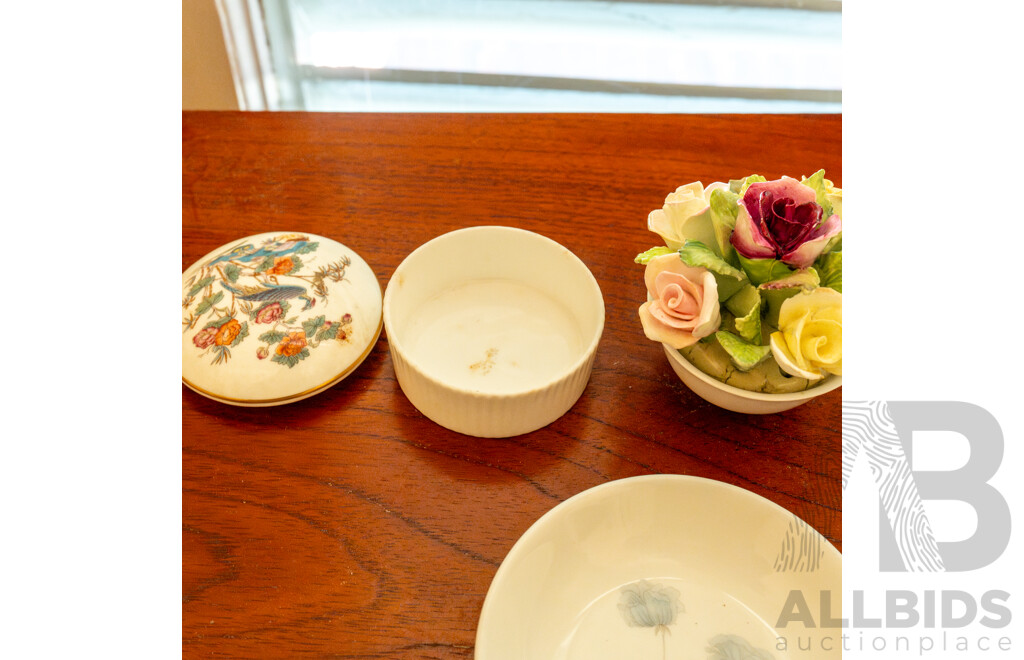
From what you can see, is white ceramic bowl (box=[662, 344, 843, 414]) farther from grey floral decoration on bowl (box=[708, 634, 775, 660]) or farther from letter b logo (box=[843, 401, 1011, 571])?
grey floral decoration on bowl (box=[708, 634, 775, 660])

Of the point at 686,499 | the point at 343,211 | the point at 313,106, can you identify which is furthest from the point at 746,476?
the point at 313,106

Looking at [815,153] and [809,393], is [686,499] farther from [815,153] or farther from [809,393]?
[815,153]

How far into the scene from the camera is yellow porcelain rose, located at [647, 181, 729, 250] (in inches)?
21.1

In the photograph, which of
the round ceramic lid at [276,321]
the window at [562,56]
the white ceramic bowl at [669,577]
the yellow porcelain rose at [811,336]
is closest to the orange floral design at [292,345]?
the round ceramic lid at [276,321]

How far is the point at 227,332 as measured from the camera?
0.60 meters

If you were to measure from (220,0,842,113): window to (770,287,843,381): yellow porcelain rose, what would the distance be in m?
1.16

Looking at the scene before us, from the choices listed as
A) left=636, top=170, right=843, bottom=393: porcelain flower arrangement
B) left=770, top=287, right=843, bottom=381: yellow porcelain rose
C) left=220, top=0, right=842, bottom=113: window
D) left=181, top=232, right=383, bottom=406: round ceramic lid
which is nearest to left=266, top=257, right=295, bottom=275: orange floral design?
left=181, top=232, right=383, bottom=406: round ceramic lid

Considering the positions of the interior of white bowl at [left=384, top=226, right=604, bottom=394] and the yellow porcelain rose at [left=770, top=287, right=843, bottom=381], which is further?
the interior of white bowl at [left=384, top=226, right=604, bottom=394]

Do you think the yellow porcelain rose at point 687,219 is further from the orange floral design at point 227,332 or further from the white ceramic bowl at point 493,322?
the orange floral design at point 227,332

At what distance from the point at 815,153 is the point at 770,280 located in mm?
391

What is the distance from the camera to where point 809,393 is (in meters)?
0.54

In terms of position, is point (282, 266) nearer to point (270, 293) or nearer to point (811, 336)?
point (270, 293)

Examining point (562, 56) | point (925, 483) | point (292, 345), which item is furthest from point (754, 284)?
point (562, 56)

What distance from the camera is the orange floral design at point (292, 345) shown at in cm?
59
